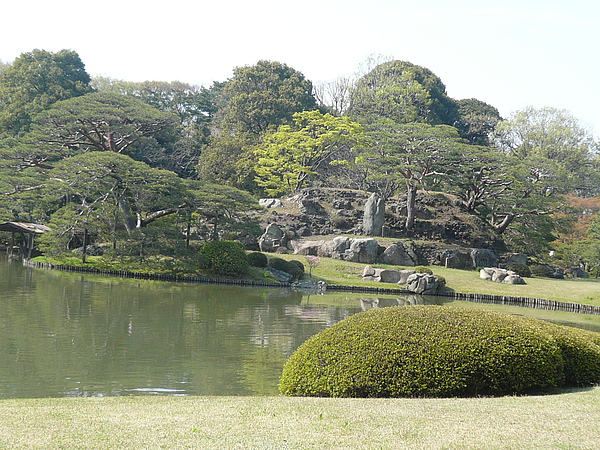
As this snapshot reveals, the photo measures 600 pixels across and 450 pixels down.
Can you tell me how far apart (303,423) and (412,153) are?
33141mm

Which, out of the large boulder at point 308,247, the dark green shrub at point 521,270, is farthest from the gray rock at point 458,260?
the large boulder at point 308,247

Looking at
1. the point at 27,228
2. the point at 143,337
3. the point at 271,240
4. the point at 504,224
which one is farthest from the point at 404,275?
the point at 27,228

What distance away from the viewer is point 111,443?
14.3ft

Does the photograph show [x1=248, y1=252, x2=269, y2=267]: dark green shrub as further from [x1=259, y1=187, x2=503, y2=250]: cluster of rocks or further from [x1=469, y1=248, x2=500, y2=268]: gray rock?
[x1=469, y1=248, x2=500, y2=268]: gray rock

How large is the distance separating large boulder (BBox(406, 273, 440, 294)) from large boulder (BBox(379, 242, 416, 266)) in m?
6.35

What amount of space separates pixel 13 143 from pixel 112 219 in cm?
867

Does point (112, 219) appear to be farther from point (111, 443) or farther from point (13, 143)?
point (111, 443)

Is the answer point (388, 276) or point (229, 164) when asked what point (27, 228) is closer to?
point (229, 164)

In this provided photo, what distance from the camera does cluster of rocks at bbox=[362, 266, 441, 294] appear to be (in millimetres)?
25531

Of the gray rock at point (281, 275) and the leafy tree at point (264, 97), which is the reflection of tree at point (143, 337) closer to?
the gray rock at point (281, 275)

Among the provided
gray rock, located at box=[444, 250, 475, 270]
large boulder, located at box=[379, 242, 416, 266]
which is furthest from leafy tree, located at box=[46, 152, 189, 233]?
gray rock, located at box=[444, 250, 475, 270]

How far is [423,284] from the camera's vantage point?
2550cm

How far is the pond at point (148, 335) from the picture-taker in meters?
8.37

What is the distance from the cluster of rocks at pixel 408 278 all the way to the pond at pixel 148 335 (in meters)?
3.50
